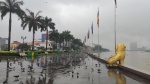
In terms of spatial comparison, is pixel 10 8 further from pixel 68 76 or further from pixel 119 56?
pixel 68 76

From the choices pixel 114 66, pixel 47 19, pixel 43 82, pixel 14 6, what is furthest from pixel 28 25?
pixel 43 82

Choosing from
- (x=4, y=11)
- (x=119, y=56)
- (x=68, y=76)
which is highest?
(x=4, y=11)

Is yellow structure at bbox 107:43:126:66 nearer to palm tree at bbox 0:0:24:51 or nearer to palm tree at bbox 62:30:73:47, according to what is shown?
palm tree at bbox 0:0:24:51

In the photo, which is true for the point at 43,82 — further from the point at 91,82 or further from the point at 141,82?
the point at 141,82

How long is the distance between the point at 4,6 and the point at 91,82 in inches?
1787

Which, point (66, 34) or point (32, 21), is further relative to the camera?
point (66, 34)

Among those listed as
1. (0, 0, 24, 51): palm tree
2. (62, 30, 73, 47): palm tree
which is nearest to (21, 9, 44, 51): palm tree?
(0, 0, 24, 51): palm tree

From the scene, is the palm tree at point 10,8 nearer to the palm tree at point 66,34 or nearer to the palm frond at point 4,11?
the palm frond at point 4,11

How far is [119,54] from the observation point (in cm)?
2322

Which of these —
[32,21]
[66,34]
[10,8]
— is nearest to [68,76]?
[10,8]

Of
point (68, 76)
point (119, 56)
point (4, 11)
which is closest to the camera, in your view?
point (68, 76)

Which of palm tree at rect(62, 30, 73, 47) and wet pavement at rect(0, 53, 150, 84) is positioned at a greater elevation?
palm tree at rect(62, 30, 73, 47)

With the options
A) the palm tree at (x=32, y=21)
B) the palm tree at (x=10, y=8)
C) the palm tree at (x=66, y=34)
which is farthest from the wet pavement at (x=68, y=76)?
the palm tree at (x=66, y=34)

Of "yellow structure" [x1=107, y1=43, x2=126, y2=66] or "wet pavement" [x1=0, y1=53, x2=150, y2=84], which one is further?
"yellow structure" [x1=107, y1=43, x2=126, y2=66]
